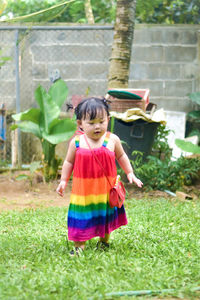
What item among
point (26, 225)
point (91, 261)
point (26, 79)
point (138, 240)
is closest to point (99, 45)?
point (26, 79)

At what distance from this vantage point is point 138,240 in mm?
3549

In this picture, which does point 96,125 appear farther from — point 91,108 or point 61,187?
point 61,187

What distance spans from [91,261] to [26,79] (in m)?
5.76

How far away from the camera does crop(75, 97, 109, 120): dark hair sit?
3064 millimetres

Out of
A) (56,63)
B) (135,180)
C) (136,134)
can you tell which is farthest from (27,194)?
(135,180)

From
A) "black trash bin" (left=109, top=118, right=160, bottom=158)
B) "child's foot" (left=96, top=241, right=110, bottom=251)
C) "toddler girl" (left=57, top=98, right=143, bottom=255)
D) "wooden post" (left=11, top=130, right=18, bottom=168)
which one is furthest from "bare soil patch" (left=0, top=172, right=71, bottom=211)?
"toddler girl" (left=57, top=98, right=143, bottom=255)

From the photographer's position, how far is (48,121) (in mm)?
6312

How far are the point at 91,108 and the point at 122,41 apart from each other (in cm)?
398

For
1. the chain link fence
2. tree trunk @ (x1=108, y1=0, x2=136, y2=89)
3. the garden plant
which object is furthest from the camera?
the chain link fence

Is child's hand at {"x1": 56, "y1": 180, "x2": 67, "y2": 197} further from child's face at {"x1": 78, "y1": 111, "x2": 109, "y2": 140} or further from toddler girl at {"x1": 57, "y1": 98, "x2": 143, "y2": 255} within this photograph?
child's face at {"x1": 78, "y1": 111, "x2": 109, "y2": 140}

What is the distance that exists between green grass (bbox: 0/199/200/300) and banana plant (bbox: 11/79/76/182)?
75.4 inches

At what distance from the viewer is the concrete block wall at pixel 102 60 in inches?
317

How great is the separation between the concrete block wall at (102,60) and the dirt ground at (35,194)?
2008 millimetres

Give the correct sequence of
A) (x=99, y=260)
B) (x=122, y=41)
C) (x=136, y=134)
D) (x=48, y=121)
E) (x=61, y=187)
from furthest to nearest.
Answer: (x=122, y=41) < (x=48, y=121) < (x=136, y=134) < (x=61, y=187) < (x=99, y=260)
